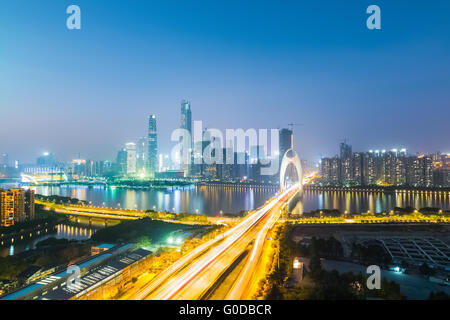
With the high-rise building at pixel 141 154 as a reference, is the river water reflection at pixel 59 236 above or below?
below

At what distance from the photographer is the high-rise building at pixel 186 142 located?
35.5 meters

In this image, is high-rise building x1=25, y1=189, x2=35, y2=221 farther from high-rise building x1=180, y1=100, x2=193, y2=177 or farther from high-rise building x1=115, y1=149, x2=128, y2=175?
high-rise building x1=115, y1=149, x2=128, y2=175

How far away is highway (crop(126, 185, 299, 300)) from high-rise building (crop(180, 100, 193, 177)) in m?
30.1

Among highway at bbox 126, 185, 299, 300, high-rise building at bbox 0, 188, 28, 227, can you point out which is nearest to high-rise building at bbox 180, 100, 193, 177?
high-rise building at bbox 0, 188, 28, 227

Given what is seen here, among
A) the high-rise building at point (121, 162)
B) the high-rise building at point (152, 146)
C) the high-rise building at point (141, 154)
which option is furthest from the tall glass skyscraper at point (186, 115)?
the high-rise building at point (121, 162)

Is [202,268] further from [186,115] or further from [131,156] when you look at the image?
[131,156]

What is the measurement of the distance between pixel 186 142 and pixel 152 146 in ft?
19.1

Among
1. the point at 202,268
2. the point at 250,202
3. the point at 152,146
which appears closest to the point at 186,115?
the point at 152,146

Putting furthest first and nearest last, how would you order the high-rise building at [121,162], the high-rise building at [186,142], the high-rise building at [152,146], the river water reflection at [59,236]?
1. the high-rise building at [121,162]
2. the high-rise building at [152,146]
3. the high-rise building at [186,142]
4. the river water reflection at [59,236]

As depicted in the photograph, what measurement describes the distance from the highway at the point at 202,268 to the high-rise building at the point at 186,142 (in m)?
30.1

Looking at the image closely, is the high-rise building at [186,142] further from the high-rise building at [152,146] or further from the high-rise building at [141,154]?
the high-rise building at [141,154]

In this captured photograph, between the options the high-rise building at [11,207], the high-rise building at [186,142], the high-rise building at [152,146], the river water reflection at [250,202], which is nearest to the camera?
the high-rise building at [11,207]

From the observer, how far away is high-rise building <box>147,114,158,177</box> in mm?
40906

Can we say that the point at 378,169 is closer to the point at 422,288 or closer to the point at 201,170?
the point at 201,170
